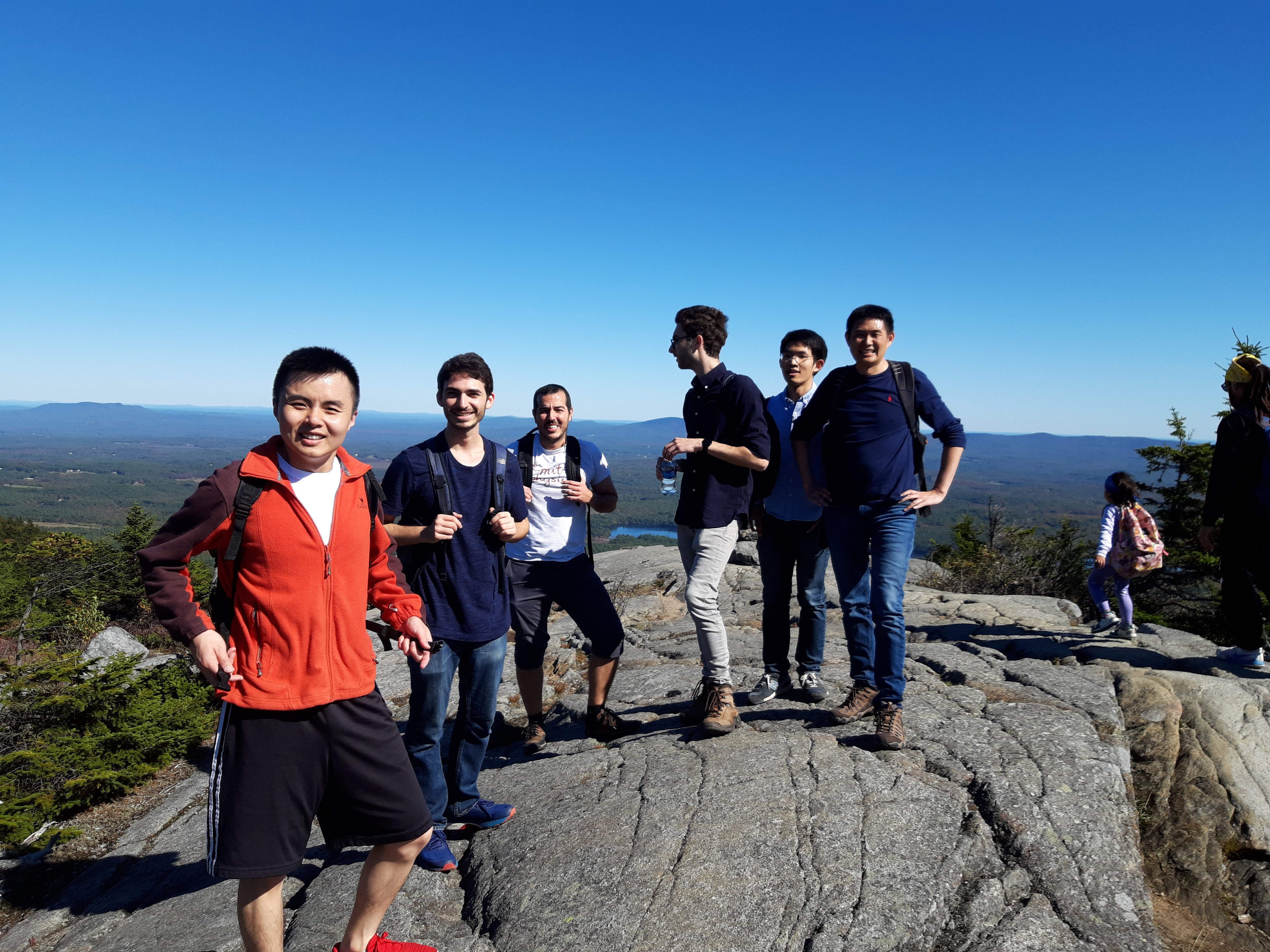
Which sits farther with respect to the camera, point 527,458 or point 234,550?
point 527,458

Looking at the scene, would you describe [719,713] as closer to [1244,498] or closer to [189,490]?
[1244,498]

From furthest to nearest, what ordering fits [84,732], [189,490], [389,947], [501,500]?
[189,490], [84,732], [501,500], [389,947]

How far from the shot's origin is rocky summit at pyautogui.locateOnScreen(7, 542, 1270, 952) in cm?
286

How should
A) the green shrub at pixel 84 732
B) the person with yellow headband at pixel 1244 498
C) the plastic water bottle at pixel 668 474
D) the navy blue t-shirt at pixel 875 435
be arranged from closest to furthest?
1. the navy blue t-shirt at pixel 875 435
2. the plastic water bottle at pixel 668 474
3. the person with yellow headband at pixel 1244 498
4. the green shrub at pixel 84 732

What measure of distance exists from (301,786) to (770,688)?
3472 millimetres

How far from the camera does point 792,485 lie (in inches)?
191

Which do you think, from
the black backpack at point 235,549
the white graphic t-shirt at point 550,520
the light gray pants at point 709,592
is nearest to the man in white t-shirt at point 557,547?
the white graphic t-shirt at point 550,520

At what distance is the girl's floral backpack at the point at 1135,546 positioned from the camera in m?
7.46

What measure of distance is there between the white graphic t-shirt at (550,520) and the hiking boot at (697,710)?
1172 millimetres

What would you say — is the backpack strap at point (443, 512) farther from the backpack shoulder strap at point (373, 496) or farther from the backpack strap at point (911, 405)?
the backpack strap at point (911, 405)

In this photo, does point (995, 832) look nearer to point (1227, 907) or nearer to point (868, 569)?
point (1227, 907)

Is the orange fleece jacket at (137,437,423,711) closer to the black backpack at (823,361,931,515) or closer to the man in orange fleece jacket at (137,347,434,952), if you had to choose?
the man in orange fleece jacket at (137,347,434,952)

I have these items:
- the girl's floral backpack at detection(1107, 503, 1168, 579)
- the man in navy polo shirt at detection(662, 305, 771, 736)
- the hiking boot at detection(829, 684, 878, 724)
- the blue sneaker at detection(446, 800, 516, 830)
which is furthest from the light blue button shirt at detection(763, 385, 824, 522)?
the girl's floral backpack at detection(1107, 503, 1168, 579)

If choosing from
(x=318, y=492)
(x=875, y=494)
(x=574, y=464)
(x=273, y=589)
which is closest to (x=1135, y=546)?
(x=875, y=494)
